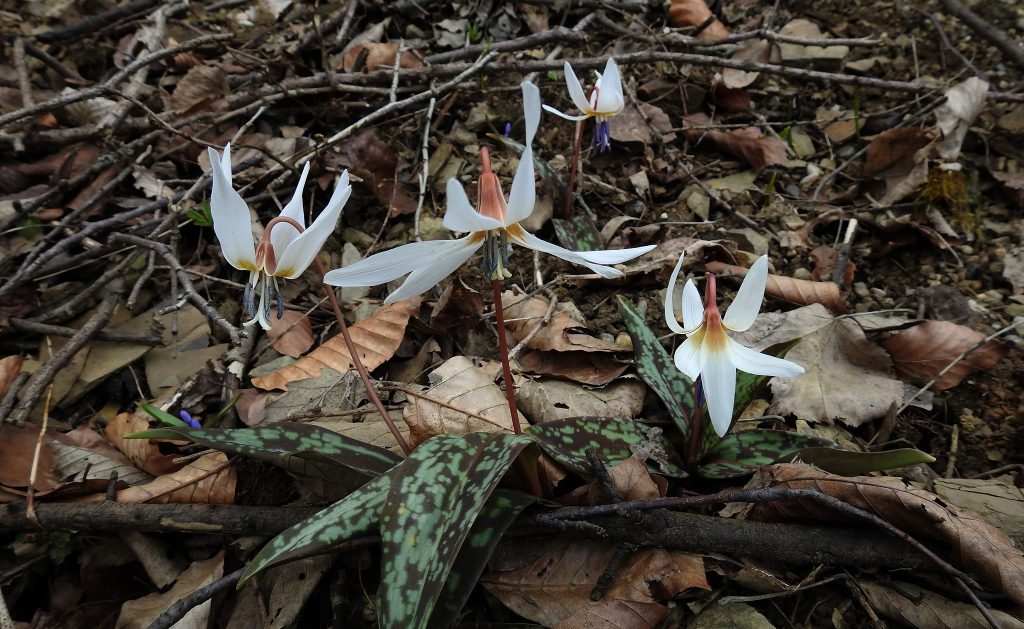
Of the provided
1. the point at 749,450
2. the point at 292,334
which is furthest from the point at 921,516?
the point at 292,334

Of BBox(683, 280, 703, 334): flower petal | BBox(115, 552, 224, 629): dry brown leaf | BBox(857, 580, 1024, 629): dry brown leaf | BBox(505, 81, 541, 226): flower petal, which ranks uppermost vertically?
BBox(505, 81, 541, 226): flower petal

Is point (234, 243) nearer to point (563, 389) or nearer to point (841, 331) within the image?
point (563, 389)

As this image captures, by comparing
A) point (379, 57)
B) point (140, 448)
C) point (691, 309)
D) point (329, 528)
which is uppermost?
point (379, 57)

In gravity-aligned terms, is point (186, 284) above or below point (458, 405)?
above

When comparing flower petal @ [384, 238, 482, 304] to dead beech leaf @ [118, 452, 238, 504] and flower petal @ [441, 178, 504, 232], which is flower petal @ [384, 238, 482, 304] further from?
dead beech leaf @ [118, 452, 238, 504]

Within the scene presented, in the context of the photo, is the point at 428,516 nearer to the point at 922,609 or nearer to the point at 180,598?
the point at 180,598

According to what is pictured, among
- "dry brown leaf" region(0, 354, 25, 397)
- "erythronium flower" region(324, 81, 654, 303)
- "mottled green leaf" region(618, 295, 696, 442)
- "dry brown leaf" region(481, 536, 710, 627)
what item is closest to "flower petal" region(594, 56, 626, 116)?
"mottled green leaf" region(618, 295, 696, 442)

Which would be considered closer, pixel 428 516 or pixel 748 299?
pixel 428 516
